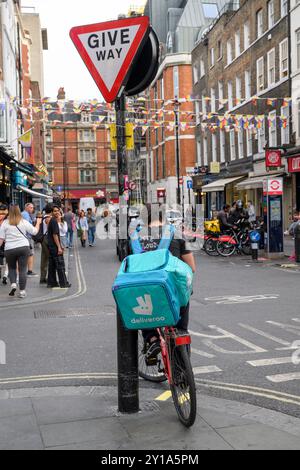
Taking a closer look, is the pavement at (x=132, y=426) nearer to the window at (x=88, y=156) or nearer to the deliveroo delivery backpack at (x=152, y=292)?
the deliveroo delivery backpack at (x=152, y=292)

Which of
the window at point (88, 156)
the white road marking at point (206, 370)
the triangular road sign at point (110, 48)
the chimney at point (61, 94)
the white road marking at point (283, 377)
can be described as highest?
the chimney at point (61, 94)

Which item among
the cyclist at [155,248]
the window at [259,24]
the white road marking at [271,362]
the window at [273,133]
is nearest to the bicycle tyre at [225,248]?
the window at [273,133]

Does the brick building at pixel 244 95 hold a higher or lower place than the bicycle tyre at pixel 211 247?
higher

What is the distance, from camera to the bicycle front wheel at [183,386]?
13.0ft

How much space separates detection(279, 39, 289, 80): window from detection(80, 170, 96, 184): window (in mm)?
59060

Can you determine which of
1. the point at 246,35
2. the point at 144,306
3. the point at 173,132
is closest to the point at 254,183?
the point at 246,35

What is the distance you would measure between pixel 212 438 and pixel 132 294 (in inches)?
44.7

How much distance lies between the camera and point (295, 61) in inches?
1024

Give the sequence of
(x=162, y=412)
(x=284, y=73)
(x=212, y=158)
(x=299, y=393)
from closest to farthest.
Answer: (x=162, y=412) → (x=299, y=393) → (x=284, y=73) → (x=212, y=158)

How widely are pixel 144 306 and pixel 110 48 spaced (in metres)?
2.07

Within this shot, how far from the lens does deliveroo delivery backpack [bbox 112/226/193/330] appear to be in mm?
3875

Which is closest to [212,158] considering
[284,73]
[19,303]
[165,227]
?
[284,73]

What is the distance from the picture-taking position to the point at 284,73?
27359 millimetres
